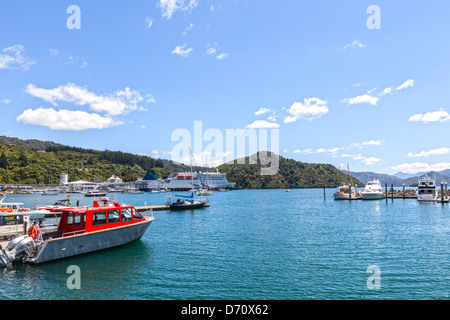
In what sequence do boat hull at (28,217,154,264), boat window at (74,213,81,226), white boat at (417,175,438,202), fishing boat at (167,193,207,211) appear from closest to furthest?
boat hull at (28,217,154,264) < boat window at (74,213,81,226) < fishing boat at (167,193,207,211) < white boat at (417,175,438,202)

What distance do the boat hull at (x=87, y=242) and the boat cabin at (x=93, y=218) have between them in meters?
0.46

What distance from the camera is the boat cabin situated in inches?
896

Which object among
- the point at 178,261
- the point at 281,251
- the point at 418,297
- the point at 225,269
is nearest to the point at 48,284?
the point at 178,261

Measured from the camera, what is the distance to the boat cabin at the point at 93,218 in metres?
22.8

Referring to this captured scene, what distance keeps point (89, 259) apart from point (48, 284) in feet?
16.6

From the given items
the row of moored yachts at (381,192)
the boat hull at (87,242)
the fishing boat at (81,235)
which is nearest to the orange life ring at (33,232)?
the fishing boat at (81,235)

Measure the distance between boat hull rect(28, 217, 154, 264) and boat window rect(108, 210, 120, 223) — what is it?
853mm

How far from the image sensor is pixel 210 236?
3266cm

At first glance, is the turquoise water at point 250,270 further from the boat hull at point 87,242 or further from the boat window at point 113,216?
the boat window at point 113,216

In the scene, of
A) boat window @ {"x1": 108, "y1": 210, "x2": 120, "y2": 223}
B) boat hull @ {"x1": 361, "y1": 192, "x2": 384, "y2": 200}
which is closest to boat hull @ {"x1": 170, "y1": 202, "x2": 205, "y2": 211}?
boat window @ {"x1": 108, "y1": 210, "x2": 120, "y2": 223}

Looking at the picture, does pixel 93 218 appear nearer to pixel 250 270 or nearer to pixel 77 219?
pixel 77 219

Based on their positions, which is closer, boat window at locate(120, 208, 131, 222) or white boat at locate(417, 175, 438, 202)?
boat window at locate(120, 208, 131, 222)

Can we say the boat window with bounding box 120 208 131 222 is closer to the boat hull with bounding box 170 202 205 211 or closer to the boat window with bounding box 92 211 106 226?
the boat window with bounding box 92 211 106 226

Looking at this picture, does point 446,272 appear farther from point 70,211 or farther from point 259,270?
point 70,211
